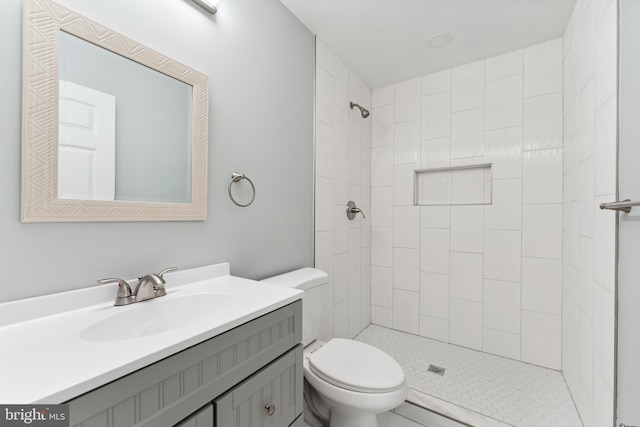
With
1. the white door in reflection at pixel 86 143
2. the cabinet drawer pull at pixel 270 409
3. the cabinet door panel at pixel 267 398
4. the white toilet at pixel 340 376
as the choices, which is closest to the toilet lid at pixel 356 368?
the white toilet at pixel 340 376

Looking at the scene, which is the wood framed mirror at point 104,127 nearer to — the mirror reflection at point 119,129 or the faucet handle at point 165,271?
the mirror reflection at point 119,129

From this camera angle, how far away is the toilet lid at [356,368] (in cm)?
118

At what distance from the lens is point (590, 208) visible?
4.28 ft

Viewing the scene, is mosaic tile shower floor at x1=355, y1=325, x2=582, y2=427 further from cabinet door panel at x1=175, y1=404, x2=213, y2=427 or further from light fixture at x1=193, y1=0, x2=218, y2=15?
light fixture at x1=193, y1=0, x2=218, y2=15

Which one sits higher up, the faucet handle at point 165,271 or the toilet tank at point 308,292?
the faucet handle at point 165,271

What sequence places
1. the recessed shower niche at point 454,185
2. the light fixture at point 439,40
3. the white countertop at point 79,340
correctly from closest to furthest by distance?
the white countertop at point 79,340 → the light fixture at point 439,40 → the recessed shower niche at point 454,185

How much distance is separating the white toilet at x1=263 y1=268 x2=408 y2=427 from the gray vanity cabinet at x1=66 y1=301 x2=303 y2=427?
10.5 inches

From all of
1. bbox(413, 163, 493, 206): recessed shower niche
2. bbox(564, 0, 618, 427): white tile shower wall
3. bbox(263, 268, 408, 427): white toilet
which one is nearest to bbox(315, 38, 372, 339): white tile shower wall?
bbox(413, 163, 493, 206): recessed shower niche

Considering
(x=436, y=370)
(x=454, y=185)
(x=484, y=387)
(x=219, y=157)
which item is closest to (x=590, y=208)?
(x=454, y=185)

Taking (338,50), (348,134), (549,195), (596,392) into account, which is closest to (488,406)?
(596,392)

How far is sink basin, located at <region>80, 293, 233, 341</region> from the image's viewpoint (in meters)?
0.78

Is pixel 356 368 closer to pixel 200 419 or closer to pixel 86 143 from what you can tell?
pixel 200 419

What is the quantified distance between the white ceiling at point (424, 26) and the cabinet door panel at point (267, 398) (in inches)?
71.6

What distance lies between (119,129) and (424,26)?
181cm
